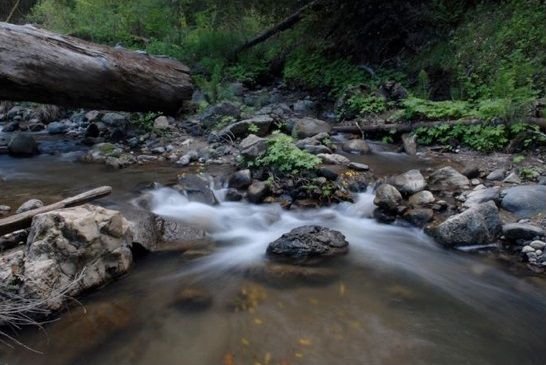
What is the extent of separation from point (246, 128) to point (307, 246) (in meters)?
4.20

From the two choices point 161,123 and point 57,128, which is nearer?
point 161,123

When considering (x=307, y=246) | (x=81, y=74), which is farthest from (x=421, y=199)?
(x=81, y=74)

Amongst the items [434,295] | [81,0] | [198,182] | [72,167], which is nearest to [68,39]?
[72,167]

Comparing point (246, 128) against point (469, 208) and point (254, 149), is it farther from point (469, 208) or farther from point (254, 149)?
point (469, 208)

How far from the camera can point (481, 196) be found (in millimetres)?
5504

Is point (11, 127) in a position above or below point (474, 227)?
below

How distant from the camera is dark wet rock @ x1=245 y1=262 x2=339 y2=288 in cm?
421

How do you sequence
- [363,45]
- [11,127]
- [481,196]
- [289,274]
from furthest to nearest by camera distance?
[363,45] → [11,127] → [481,196] → [289,274]

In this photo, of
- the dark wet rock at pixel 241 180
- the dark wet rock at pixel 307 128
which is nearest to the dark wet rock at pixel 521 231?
the dark wet rock at pixel 241 180

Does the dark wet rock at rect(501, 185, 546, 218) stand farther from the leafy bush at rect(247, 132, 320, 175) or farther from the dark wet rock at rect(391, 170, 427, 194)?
the leafy bush at rect(247, 132, 320, 175)

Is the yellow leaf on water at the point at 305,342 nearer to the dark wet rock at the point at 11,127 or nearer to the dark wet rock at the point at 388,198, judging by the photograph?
the dark wet rock at the point at 388,198

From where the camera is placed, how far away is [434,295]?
4102mm

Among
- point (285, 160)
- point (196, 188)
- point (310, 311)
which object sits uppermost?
point (285, 160)

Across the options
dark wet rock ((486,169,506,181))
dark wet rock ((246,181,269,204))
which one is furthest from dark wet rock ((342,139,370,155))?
dark wet rock ((246,181,269,204))
